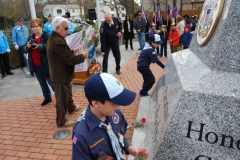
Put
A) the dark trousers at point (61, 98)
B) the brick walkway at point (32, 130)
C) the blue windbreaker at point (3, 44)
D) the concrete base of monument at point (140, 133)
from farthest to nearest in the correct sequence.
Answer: the blue windbreaker at point (3, 44)
the dark trousers at point (61, 98)
the brick walkway at point (32, 130)
the concrete base of monument at point (140, 133)

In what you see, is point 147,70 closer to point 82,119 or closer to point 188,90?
point 188,90

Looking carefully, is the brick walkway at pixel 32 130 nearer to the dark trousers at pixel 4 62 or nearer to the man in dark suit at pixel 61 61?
the man in dark suit at pixel 61 61

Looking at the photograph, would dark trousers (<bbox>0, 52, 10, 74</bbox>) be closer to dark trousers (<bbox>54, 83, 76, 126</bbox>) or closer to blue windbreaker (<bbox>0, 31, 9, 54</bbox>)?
blue windbreaker (<bbox>0, 31, 9, 54</bbox>)

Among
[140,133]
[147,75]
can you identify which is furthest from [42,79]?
[140,133]

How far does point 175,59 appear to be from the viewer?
3355 mm

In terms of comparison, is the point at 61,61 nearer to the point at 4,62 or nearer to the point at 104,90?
the point at 104,90

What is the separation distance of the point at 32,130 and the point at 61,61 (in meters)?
1.43

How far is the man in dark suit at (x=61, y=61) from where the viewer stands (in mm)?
3406

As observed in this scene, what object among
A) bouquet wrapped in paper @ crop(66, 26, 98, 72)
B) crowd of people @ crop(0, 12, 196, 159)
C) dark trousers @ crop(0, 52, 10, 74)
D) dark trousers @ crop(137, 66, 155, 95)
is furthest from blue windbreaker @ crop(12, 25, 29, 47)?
dark trousers @ crop(137, 66, 155, 95)

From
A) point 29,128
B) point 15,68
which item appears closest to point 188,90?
point 29,128

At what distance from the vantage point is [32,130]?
3.99 m

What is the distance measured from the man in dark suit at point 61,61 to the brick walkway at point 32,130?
0.43m

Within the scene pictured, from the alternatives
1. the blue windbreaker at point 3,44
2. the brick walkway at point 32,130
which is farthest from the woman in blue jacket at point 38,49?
the blue windbreaker at point 3,44

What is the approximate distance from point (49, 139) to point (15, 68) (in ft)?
20.7
